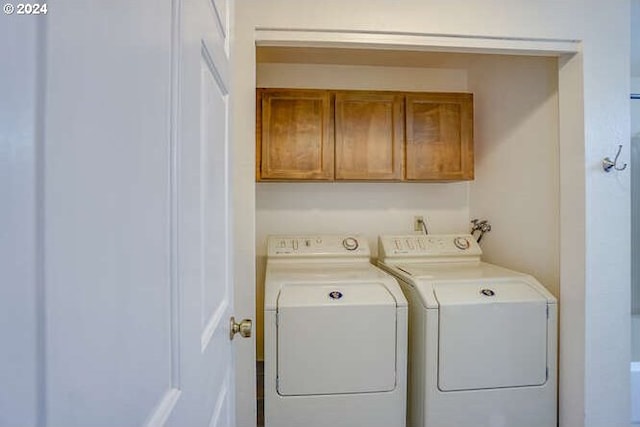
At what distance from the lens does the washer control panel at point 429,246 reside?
2.42 m

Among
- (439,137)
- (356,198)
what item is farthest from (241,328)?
(439,137)

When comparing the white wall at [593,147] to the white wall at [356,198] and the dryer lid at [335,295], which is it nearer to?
the dryer lid at [335,295]

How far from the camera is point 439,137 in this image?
2516 millimetres

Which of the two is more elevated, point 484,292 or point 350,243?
point 350,243

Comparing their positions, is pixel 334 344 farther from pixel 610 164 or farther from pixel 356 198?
pixel 610 164

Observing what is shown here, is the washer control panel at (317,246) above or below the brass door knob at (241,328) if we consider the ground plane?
above

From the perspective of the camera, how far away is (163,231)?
1.69 feet

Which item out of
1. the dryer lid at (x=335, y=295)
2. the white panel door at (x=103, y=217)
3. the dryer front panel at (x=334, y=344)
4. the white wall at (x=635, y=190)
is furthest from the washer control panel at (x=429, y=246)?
the white panel door at (x=103, y=217)

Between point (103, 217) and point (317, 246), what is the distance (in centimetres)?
206

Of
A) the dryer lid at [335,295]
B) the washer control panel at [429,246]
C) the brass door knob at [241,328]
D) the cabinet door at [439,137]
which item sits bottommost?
the dryer lid at [335,295]

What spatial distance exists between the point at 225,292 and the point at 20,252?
77 cm

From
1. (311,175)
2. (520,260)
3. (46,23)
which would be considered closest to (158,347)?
(46,23)

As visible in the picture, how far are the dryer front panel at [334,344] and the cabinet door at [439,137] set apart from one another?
45.7 inches

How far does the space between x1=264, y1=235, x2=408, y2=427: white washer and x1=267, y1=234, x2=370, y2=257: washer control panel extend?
0.53m
